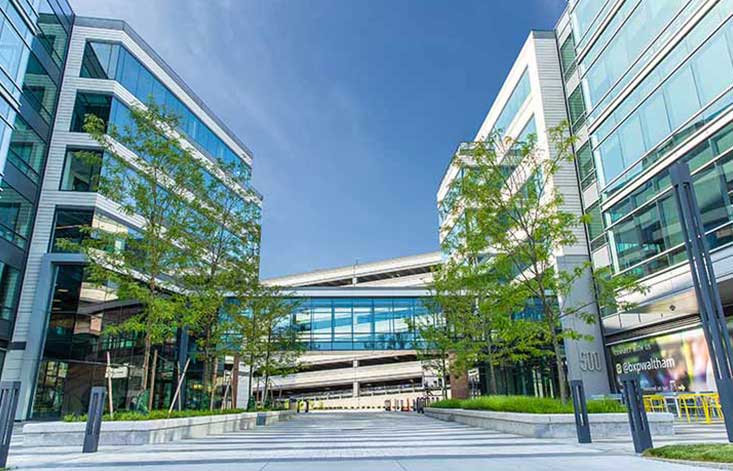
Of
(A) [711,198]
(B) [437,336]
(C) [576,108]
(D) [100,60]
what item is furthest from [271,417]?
(C) [576,108]

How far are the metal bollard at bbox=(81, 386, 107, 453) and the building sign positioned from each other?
20.5m

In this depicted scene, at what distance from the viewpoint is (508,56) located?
3334 centimetres

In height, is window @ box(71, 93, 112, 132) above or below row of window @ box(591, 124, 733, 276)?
above

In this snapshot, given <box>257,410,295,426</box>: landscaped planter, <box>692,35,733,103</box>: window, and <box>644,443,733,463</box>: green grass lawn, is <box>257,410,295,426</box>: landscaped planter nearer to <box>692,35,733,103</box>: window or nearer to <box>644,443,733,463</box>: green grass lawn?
<box>644,443,733,463</box>: green grass lawn

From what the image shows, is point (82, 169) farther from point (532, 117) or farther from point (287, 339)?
point (532, 117)

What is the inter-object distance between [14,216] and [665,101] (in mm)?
29699

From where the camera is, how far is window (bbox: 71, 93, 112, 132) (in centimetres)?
2669

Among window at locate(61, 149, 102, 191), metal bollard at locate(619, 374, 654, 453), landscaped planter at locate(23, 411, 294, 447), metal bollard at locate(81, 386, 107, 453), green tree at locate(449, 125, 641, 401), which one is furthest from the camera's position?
window at locate(61, 149, 102, 191)

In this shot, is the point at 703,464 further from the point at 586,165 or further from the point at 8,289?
the point at 8,289

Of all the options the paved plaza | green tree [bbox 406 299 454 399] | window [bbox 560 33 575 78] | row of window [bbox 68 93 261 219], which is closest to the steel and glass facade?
green tree [bbox 406 299 454 399]

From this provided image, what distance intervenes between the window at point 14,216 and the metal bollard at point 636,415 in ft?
84.5

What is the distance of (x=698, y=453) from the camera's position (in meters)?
6.31

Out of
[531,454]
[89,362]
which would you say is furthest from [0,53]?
[531,454]

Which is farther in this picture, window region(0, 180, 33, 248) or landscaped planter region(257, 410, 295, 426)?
window region(0, 180, 33, 248)
